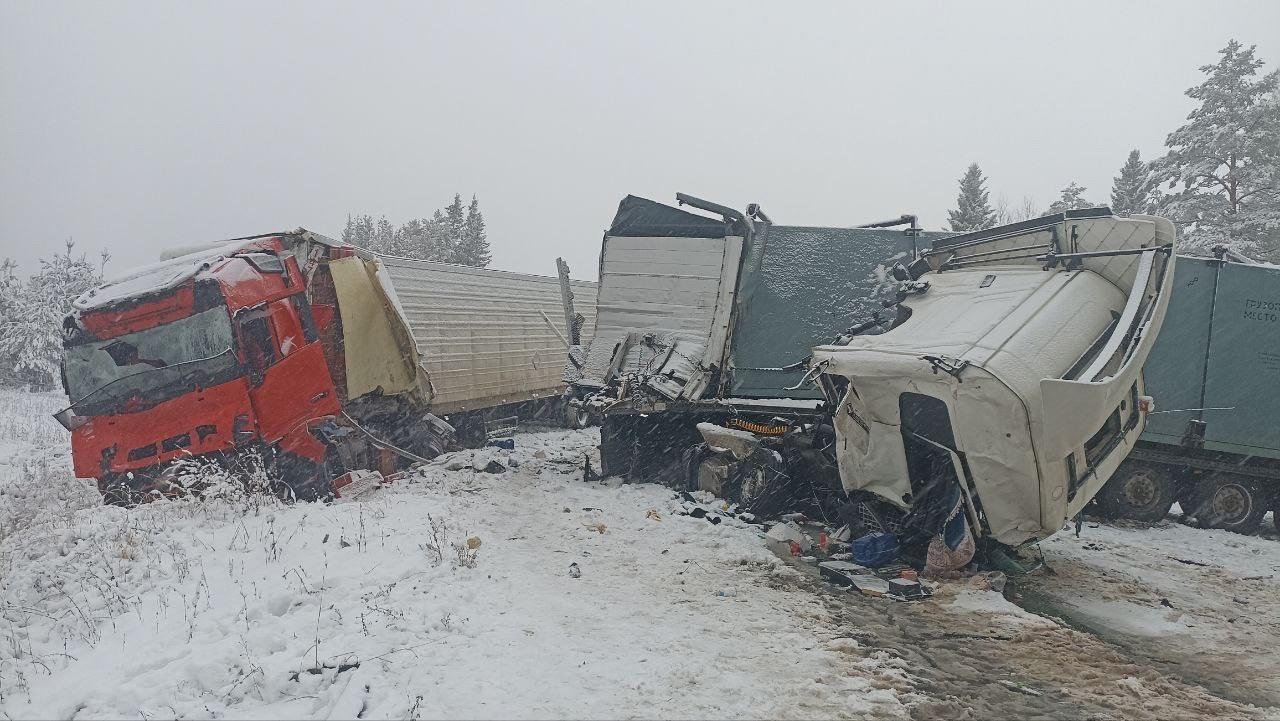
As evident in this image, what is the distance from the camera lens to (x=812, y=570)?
5.84m

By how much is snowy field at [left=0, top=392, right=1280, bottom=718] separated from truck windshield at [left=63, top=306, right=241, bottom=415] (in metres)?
1.16

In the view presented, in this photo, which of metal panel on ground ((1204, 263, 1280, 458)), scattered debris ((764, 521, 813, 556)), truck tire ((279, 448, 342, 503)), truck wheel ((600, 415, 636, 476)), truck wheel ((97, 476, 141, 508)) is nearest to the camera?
scattered debris ((764, 521, 813, 556))

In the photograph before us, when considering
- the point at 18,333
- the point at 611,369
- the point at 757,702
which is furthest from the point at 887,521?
the point at 18,333

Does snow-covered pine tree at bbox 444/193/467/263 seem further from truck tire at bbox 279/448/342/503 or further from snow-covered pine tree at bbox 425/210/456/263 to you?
truck tire at bbox 279/448/342/503

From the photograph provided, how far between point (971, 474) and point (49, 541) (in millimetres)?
7738

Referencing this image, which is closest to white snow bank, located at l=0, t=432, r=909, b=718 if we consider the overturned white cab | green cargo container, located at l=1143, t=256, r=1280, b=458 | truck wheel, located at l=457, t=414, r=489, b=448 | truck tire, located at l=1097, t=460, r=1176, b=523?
the overturned white cab

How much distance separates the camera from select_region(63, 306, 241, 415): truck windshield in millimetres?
7223

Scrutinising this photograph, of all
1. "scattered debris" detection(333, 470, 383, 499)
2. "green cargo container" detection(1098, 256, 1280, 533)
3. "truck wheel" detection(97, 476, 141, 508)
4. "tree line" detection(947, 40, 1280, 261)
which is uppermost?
"tree line" detection(947, 40, 1280, 261)

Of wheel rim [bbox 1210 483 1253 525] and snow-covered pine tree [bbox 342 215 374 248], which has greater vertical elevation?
snow-covered pine tree [bbox 342 215 374 248]

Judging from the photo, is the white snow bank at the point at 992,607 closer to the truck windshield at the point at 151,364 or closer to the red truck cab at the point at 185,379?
the red truck cab at the point at 185,379

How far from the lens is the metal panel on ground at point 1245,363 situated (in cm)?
854

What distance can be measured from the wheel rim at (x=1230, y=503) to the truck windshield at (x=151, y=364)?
11778mm

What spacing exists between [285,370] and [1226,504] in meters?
11.6

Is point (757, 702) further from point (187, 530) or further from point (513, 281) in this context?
point (513, 281)
